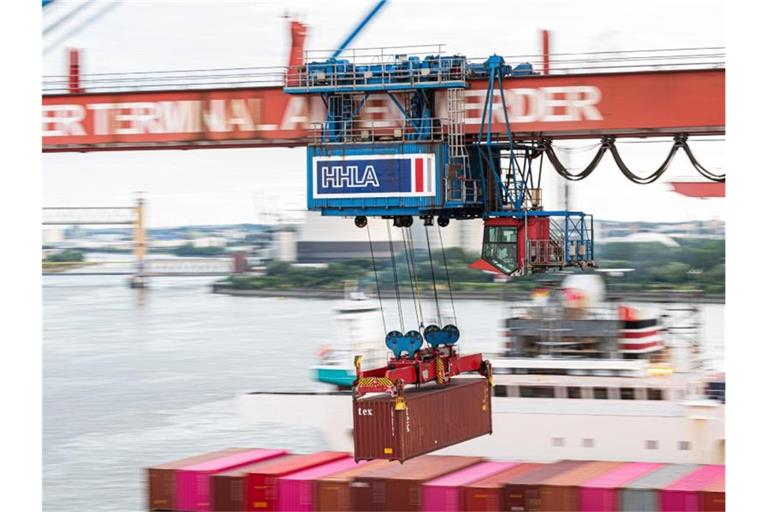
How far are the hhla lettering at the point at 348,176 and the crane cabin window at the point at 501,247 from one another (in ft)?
7.68

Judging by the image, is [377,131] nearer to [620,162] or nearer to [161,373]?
[620,162]

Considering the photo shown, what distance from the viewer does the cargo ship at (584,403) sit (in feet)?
118

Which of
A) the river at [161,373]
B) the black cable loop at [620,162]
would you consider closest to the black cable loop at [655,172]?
the black cable loop at [620,162]

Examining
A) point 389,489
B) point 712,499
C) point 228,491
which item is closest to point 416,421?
point 389,489

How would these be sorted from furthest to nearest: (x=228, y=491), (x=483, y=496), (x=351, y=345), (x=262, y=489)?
(x=351, y=345) < (x=228, y=491) < (x=262, y=489) < (x=483, y=496)

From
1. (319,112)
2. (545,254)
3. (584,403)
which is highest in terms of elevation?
(319,112)

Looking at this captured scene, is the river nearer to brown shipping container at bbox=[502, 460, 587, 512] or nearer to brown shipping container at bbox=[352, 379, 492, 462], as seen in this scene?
brown shipping container at bbox=[502, 460, 587, 512]

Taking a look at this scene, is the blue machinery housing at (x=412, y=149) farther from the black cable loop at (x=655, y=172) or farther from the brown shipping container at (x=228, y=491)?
the brown shipping container at (x=228, y=491)

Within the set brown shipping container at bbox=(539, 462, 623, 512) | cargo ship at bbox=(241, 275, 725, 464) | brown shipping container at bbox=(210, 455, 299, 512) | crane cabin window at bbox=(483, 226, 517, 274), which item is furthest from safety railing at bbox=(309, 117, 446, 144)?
cargo ship at bbox=(241, 275, 725, 464)

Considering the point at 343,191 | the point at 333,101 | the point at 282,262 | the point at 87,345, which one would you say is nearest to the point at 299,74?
the point at 333,101

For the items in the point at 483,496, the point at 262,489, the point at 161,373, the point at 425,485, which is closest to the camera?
the point at 483,496

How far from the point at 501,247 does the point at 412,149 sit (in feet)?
8.13

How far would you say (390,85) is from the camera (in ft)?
67.4

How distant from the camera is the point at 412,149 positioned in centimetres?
2053
